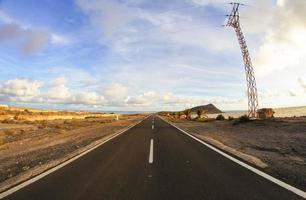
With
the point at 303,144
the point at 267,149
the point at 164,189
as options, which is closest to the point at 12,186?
the point at 164,189

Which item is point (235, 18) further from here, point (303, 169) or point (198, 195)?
point (198, 195)

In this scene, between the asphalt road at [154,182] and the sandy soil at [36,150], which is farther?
the sandy soil at [36,150]

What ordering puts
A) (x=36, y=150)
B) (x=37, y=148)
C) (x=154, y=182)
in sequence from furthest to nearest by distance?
(x=37, y=148) → (x=36, y=150) → (x=154, y=182)

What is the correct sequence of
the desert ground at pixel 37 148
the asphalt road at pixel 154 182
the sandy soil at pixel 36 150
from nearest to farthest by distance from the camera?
the asphalt road at pixel 154 182, the sandy soil at pixel 36 150, the desert ground at pixel 37 148

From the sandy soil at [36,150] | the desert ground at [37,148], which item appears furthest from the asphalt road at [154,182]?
the desert ground at [37,148]

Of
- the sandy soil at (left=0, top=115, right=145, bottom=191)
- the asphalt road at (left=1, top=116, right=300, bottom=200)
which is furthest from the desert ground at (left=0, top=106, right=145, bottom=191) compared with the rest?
the asphalt road at (left=1, top=116, right=300, bottom=200)

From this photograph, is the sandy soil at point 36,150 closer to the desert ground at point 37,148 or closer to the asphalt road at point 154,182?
the desert ground at point 37,148

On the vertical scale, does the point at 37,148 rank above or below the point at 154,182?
below

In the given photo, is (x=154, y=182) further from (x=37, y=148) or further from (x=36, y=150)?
(x=37, y=148)

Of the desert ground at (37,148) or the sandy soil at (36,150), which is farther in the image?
the desert ground at (37,148)

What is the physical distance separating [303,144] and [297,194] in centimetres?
1056

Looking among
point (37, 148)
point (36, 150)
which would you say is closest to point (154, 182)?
point (36, 150)

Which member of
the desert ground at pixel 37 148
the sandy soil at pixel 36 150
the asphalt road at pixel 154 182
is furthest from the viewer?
the desert ground at pixel 37 148

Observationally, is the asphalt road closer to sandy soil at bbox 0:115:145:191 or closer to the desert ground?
sandy soil at bbox 0:115:145:191
